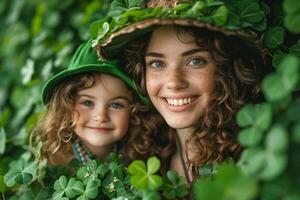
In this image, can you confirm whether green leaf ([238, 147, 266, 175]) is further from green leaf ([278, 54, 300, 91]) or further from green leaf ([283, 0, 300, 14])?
green leaf ([283, 0, 300, 14])

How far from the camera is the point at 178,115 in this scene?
81.4 inches

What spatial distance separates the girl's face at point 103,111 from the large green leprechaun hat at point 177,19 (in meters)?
0.26

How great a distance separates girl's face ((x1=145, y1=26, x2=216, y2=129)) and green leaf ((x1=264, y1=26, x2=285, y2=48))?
0.79ft

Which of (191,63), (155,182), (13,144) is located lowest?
(13,144)

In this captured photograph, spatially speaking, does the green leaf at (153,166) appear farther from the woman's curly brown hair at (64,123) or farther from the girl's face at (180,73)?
the woman's curly brown hair at (64,123)

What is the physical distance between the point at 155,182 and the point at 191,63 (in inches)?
21.5

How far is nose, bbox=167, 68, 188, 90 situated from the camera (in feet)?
6.44

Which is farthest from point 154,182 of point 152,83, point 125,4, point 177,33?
point 125,4

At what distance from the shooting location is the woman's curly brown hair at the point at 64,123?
7.87ft

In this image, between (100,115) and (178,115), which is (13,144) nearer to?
(100,115)

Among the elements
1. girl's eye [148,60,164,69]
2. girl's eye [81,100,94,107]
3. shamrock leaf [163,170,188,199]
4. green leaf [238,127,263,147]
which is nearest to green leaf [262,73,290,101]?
green leaf [238,127,263,147]

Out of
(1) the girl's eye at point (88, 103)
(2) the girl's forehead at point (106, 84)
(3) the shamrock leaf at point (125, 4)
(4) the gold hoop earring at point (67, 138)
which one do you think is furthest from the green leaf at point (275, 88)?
(4) the gold hoop earring at point (67, 138)

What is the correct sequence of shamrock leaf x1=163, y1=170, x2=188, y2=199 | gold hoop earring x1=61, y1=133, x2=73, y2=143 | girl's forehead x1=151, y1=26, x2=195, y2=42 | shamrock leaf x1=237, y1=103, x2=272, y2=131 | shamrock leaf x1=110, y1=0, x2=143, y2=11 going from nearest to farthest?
shamrock leaf x1=237, y1=103, x2=272, y2=131 < shamrock leaf x1=163, y1=170, x2=188, y2=199 < girl's forehead x1=151, y1=26, x2=195, y2=42 < shamrock leaf x1=110, y1=0, x2=143, y2=11 < gold hoop earring x1=61, y1=133, x2=73, y2=143

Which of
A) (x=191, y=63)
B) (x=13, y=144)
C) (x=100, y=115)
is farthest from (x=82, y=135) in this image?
(x=191, y=63)
